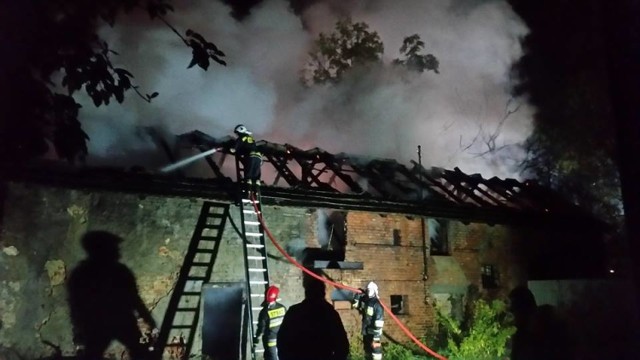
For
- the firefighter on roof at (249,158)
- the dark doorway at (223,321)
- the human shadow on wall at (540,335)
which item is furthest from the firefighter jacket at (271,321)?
the human shadow on wall at (540,335)

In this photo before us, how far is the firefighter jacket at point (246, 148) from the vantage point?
8219mm

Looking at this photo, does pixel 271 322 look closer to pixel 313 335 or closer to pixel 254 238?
pixel 313 335

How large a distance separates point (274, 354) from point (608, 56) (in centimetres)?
567

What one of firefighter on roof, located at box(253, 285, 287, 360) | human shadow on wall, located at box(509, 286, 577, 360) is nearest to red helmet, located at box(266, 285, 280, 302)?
firefighter on roof, located at box(253, 285, 287, 360)

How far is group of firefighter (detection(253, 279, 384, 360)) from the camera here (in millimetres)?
4965

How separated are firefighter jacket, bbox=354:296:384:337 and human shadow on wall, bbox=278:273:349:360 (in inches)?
84.2

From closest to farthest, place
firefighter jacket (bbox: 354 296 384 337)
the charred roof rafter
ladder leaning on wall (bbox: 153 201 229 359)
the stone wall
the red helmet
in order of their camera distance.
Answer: the red helmet → the stone wall → ladder leaning on wall (bbox: 153 201 229 359) → firefighter jacket (bbox: 354 296 384 337) → the charred roof rafter

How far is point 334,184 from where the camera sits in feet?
39.5

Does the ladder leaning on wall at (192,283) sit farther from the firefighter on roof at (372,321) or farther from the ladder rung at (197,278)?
the firefighter on roof at (372,321)

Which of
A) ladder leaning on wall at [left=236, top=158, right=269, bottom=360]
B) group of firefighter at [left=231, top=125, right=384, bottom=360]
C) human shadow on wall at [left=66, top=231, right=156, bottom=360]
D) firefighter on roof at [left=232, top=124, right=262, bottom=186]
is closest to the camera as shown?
group of firefighter at [left=231, top=125, right=384, bottom=360]

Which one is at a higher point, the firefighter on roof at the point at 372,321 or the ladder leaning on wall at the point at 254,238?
the ladder leaning on wall at the point at 254,238

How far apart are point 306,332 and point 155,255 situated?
3.60 m

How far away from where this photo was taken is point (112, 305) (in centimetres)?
732

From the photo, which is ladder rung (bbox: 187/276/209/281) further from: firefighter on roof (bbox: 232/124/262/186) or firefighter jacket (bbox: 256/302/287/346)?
firefighter jacket (bbox: 256/302/287/346)
